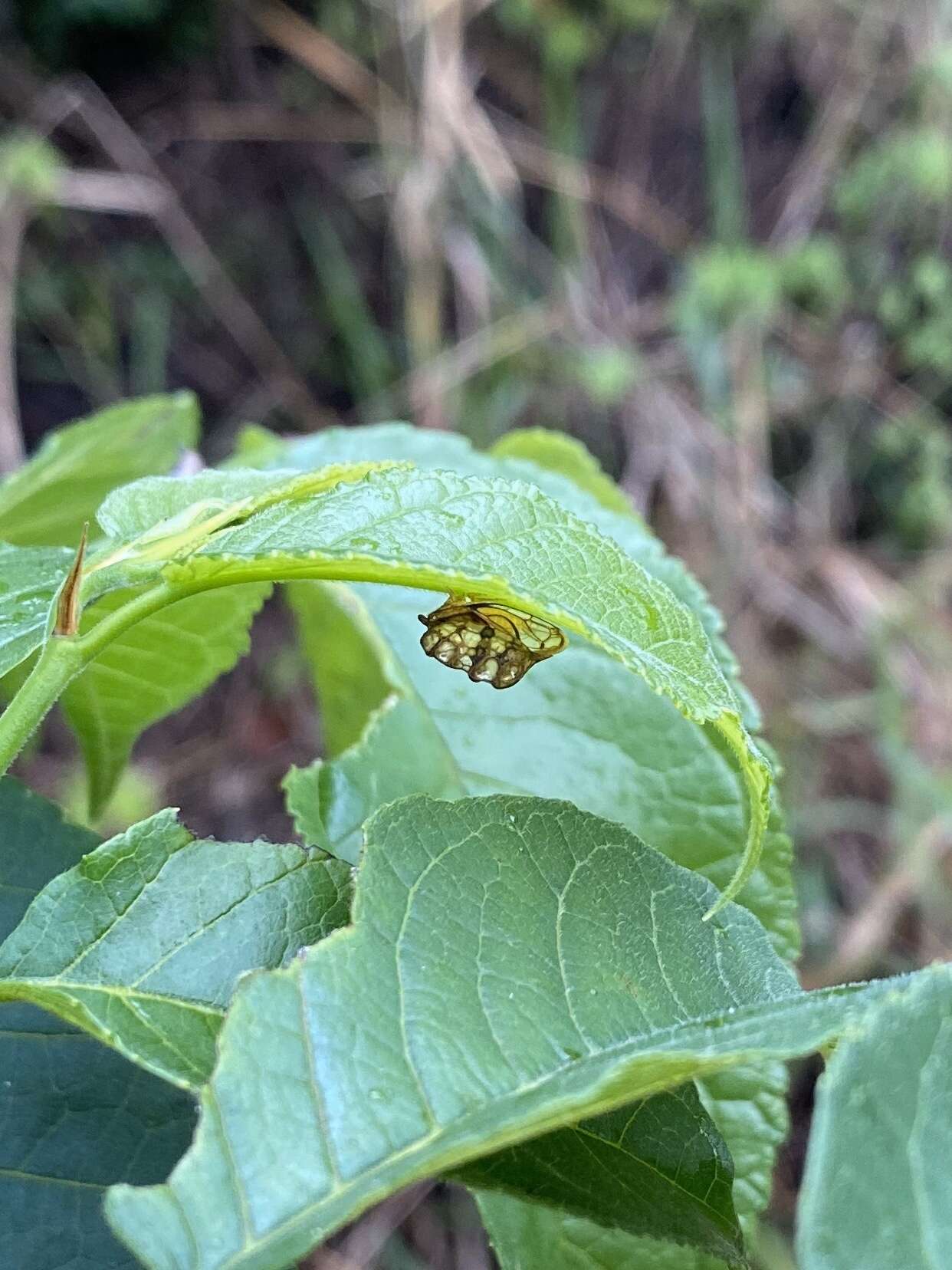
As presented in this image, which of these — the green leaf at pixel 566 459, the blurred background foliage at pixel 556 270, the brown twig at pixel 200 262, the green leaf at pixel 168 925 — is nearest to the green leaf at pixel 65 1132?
the green leaf at pixel 168 925

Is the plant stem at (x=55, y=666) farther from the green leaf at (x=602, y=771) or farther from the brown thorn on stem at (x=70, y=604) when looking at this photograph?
the green leaf at (x=602, y=771)

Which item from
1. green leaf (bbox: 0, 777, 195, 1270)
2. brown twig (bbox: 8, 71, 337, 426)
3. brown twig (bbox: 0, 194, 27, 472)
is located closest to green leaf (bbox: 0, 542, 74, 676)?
green leaf (bbox: 0, 777, 195, 1270)

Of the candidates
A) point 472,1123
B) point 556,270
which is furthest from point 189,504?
point 556,270

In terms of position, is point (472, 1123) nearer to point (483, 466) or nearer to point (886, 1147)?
point (886, 1147)

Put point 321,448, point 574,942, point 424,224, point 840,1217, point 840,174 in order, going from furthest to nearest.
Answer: point 840,174 → point 424,224 → point 321,448 → point 574,942 → point 840,1217

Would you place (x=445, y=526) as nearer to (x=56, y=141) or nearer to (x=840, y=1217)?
(x=840, y=1217)

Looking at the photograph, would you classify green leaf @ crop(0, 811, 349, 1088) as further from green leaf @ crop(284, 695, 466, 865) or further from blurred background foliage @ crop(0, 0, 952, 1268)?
blurred background foliage @ crop(0, 0, 952, 1268)

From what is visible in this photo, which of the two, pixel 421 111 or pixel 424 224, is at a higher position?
pixel 421 111

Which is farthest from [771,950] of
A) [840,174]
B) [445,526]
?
[840,174]
